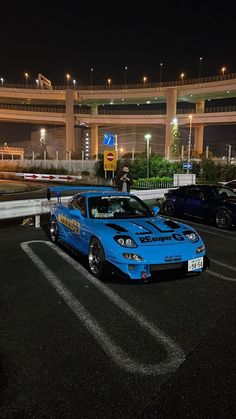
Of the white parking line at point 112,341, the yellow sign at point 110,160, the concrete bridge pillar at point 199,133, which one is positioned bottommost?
the white parking line at point 112,341

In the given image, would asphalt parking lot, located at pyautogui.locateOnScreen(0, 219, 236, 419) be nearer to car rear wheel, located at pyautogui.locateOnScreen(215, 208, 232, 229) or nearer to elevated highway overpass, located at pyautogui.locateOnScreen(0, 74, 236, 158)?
car rear wheel, located at pyautogui.locateOnScreen(215, 208, 232, 229)

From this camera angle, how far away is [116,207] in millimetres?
6617

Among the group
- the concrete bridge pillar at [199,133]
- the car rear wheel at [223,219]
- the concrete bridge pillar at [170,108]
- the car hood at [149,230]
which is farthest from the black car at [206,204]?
the concrete bridge pillar at [199,133]

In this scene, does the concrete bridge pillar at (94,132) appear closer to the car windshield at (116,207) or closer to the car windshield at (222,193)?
the car windshield at (222,193)

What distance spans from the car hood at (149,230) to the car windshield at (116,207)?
38 cm

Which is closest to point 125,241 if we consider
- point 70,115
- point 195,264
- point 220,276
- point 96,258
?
point 96,258

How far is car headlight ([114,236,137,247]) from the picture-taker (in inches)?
194

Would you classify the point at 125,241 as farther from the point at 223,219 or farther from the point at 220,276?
the point at 223,219

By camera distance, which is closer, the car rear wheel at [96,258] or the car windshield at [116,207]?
the car rear wheel at [96,258]

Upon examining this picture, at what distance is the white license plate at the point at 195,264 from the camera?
5027 millimetres

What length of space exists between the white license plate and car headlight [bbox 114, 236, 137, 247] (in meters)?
0.89

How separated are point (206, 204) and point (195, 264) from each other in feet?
20.1

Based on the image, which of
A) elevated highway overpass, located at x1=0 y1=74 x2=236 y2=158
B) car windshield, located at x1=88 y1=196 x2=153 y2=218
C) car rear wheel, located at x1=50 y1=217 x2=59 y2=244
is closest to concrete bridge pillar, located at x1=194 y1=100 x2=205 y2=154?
elevated highway overpass, located at x1=0 y1=74 x2=236 y2=158

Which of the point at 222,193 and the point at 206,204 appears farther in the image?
the point at 222,193
